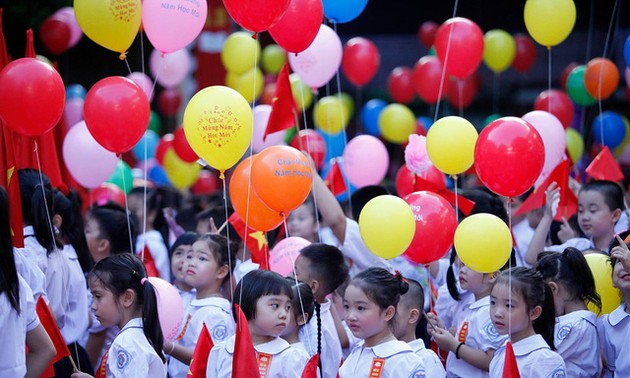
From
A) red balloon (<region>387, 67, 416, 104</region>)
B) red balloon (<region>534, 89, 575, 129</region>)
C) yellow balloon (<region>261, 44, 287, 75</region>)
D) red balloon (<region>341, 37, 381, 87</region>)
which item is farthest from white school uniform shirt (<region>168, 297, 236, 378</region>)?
yellow balloon (<region>261, 44, 287, 75</region>)

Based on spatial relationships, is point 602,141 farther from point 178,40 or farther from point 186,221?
point 178,40

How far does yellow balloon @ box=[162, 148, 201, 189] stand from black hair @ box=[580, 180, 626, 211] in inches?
143

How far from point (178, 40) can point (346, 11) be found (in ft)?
3.54

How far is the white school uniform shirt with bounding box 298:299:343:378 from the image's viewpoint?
405cm

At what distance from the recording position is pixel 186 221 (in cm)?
607

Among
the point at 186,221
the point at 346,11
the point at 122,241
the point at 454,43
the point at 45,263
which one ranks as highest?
the point at 346,11

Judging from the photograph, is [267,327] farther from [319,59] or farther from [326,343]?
[319,59]

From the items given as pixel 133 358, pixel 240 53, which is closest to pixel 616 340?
pixel 133 358

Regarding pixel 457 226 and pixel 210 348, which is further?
pixel 457 226

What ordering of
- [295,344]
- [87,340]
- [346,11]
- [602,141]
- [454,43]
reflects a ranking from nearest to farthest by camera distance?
[295,344] → [87,340] → [346,11] → [454,43] → [602,141]

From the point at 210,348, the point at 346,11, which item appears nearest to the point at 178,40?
the point at 346,11

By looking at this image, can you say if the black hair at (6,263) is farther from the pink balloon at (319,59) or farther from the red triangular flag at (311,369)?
the pink balloon at (319,59)

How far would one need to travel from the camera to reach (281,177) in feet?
12.6

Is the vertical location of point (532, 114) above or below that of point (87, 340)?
above
